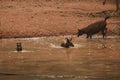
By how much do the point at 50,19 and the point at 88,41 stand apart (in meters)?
5.25

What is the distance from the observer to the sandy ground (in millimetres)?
19094

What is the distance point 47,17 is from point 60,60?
996 cm

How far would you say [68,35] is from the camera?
60.6 feet

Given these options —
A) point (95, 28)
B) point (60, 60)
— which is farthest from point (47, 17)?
point (60, 60)

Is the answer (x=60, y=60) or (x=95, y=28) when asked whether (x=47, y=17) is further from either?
(x=60, y=60)

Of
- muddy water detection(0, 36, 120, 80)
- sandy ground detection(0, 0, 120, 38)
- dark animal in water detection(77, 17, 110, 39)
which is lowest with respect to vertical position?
muddy water detection(0, 36, 120, 80)

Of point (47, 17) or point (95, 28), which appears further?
point (47, 17)

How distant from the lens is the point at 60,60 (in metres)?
12.1

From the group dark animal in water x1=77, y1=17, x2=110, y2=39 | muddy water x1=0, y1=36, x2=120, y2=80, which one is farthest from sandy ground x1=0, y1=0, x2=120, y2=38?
dark animal in water x1=77, y1=17, x2=110, y2=39

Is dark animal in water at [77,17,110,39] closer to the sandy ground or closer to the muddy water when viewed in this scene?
the muddy water

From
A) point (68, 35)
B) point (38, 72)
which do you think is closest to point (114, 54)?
point (38, 72)

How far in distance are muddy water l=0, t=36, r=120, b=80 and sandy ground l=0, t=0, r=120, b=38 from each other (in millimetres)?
2161

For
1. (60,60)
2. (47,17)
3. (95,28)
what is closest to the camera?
(60,60)

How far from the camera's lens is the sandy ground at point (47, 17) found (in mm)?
19094
